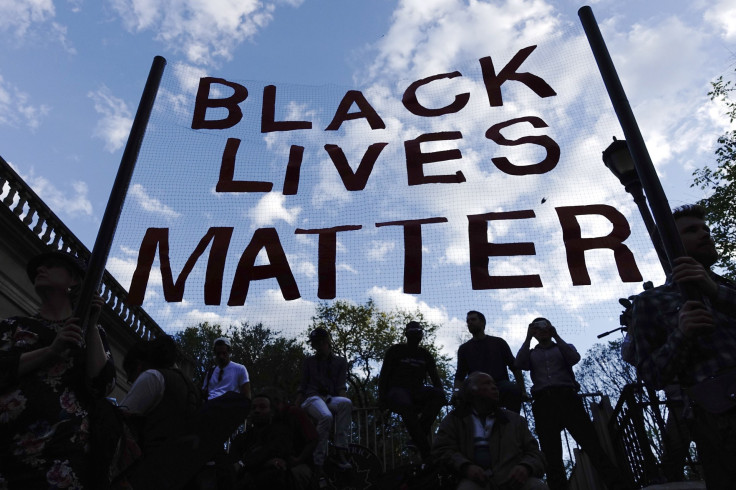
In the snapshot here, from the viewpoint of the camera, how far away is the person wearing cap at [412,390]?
5.89 metres

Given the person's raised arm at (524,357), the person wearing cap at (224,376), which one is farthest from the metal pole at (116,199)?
the person's raised arm at (524,357)

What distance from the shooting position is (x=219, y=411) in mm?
2668

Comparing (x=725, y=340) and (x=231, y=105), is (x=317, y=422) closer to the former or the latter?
(x=231, y=105)

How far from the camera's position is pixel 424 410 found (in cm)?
605

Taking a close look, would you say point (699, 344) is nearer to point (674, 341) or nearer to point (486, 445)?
point (674, 341)

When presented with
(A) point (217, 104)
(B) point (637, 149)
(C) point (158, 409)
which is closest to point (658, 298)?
(B) point (637, 149)

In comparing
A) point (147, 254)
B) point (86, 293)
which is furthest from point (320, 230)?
point (86, 293)

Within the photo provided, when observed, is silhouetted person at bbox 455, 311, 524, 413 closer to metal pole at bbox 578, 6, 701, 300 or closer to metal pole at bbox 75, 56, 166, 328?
metal pole at bbox 578, 6, 701, 300

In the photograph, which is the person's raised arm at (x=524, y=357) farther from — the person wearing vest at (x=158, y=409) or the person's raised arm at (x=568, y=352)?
the person wearing vest at (x=158, y=409)

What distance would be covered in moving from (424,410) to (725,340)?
4364mm

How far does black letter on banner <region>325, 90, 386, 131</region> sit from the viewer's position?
6340 millimetres

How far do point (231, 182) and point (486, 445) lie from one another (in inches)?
149

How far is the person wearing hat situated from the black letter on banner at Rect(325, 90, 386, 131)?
4268mm

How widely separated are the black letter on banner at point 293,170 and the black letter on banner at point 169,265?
0.75 m
